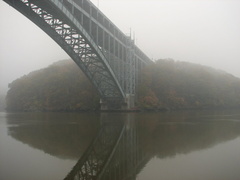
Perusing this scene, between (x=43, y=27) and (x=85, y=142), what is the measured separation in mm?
16031

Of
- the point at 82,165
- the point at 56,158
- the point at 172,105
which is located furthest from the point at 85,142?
the point at 172,105

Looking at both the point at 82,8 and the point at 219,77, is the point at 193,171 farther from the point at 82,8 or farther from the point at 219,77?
the point at 219,77

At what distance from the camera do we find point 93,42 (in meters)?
28.1

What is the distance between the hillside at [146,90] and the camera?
5259 cm

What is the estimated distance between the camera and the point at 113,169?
7766mm

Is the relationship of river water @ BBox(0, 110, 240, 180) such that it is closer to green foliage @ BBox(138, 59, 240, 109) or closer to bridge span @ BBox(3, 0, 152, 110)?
bridge span @ BBox(3, 0, 152, 110)

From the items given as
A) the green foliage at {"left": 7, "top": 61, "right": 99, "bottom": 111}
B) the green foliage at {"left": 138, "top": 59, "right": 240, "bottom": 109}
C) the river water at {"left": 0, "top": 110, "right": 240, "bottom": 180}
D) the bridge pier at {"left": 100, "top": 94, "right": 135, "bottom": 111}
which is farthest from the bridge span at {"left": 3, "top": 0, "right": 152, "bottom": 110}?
the river water at {"left": 0, "top": 110, "right": 240, "bottom": 180}

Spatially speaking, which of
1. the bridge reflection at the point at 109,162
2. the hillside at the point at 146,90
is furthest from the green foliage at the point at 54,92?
the bridge reflection at the point at 109,162

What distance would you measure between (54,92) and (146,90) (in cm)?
2166

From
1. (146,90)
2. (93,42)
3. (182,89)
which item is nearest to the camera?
(93,42)

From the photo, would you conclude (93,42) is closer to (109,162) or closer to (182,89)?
(109,162)

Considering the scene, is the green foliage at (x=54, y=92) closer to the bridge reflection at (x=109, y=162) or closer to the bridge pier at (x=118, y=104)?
the bridge pier at (x=118, y=104)

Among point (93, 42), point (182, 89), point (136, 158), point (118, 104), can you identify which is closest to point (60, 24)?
point (93, 42)

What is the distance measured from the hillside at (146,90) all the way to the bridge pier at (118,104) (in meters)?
3.19
